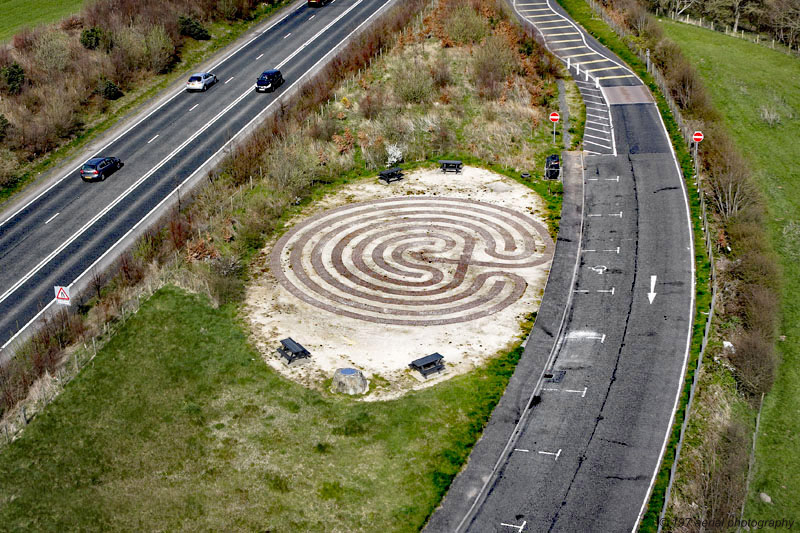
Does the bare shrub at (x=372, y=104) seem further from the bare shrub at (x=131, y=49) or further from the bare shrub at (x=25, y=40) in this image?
the bare shrub at (x=25, y=40)

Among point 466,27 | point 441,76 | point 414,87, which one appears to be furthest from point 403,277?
point 466,27

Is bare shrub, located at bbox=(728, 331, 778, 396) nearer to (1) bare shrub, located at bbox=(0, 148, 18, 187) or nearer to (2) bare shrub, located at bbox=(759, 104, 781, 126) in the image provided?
(2) bare shrub, located at bbox=(759, 104, 781, 126)

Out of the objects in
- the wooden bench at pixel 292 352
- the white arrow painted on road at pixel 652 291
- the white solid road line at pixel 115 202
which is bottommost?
the white solid road line at pixel 115 202

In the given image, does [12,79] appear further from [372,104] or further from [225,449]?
[225,449]

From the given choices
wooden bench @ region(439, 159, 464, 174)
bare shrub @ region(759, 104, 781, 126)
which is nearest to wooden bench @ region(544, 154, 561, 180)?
wooden bench @ region(439, 159, 464, 174)

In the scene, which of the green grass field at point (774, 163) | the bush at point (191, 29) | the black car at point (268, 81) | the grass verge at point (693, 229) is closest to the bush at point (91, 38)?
the bush at point (191, 29)

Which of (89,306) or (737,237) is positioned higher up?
(737,237)

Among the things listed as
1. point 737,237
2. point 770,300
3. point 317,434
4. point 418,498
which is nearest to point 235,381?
point 317,434

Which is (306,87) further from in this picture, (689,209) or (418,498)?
(418,498)
